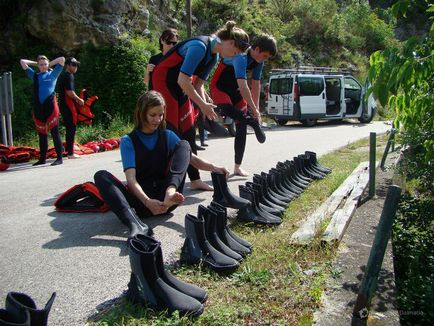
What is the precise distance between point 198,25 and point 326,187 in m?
A: 16.9

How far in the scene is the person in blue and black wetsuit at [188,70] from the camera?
4812 millimetres

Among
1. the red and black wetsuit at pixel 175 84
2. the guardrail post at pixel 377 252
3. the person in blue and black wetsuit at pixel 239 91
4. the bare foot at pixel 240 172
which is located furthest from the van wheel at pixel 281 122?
the guardrail post at pixel 377 252

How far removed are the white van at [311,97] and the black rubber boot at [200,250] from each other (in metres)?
15.3

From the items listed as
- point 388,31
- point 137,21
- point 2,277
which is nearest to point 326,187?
point 2,277

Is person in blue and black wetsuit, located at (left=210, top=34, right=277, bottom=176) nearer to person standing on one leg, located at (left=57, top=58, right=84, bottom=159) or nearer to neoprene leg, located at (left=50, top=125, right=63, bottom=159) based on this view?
neoprene leg, located at (left=50, top=125, right=63, bottom=159)

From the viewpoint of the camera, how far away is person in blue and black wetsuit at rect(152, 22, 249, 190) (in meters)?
4.81

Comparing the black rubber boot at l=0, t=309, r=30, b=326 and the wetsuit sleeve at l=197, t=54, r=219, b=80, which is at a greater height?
the wetsuit sleeve at l=197, t=54, r=219, b=80

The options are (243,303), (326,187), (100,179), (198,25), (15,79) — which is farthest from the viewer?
(198,25)

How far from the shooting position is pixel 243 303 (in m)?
2.61

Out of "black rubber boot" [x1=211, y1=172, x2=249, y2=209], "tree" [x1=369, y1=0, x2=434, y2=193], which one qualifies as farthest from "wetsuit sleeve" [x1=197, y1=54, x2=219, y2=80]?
"tree" [x1=369, y1=0, x2=434, y2=193]

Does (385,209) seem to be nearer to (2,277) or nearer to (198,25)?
(2,277)

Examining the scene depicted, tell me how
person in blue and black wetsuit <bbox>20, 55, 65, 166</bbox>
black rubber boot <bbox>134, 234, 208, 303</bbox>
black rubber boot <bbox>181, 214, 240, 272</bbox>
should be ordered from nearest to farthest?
1. black rubber boot <bbox>134, 234, 208, 303</bbox>
2. black rubber boot <bbox>181, 214, 240, 272</bbox>
3. person in blue and black wetsuit <bbox>20, 55, 65, 166</bbox>

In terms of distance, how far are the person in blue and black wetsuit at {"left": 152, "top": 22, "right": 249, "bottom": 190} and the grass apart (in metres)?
1.65

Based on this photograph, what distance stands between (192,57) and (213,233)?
227cm
